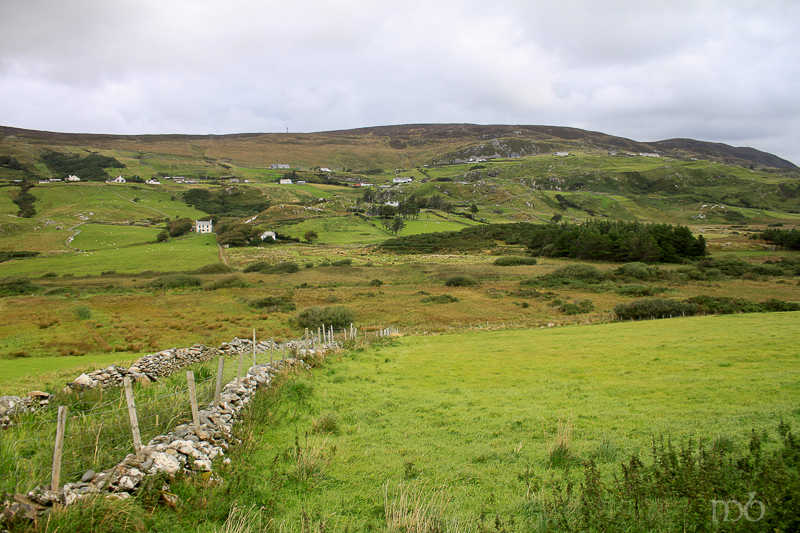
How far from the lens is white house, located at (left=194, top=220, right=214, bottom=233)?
121188mm

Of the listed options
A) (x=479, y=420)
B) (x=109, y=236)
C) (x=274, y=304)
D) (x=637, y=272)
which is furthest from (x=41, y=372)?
(x=109, y=236)

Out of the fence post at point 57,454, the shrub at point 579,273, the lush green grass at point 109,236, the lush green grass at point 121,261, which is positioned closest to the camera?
the fence post at point 57,454

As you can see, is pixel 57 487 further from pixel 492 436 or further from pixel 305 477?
pixel 492 436

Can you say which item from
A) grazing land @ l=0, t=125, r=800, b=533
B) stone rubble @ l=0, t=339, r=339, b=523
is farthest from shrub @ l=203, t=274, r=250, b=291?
stone rubble @ l=0, t=339, r=339, b=523

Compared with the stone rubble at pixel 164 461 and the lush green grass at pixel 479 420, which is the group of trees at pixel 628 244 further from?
the stone rubble at pixel 164 461

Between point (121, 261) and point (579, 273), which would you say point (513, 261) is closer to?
point (579, 273)

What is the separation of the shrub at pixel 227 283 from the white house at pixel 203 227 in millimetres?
70449

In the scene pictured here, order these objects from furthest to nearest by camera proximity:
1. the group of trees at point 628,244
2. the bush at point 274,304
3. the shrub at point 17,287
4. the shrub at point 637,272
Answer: the group of trees at point 628,244, the shrub at point 637,272, the shrub at point 17,287, the bush at point 274,304

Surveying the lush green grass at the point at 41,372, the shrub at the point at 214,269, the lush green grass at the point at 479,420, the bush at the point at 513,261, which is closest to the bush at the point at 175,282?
the shrub at the point at 214,269

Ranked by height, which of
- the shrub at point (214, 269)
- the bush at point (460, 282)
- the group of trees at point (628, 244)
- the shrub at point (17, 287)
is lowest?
the shrub at point (17, 287)

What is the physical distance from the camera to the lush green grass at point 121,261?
237ft

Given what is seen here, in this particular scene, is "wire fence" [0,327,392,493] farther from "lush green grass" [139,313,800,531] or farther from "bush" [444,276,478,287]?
"bush" [444,276,478,287]

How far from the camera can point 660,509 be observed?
15.5 ft

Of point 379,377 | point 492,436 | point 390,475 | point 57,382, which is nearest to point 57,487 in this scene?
point 390,475
